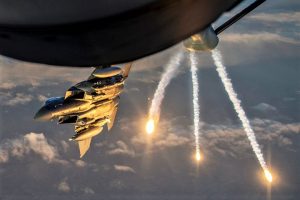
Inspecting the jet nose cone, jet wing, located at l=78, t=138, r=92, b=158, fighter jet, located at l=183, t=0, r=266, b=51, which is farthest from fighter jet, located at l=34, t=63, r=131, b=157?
fighter jet, located at l=183, t=0, r=266, b=51

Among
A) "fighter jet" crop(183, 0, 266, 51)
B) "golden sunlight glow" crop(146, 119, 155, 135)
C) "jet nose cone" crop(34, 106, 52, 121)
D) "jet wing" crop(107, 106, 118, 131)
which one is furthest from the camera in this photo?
"golden sunlight glow" crop(146, 119, 155, 135)

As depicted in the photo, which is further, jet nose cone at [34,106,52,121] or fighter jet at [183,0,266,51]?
jet nose cone at [34,106,52,121]

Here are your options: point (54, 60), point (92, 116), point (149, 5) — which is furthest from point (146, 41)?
point (92, 116)

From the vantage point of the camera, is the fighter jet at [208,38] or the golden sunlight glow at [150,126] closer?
the fighter jet at [208,38]

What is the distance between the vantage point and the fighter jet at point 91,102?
6719mm

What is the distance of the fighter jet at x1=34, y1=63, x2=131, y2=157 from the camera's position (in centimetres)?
672

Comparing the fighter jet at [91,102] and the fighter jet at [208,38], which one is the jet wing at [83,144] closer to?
the fighter jet at [91,102]

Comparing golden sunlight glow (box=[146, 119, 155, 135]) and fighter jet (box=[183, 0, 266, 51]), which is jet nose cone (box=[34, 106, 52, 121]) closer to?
fighter jet (box=[183, 0, 266, 51])

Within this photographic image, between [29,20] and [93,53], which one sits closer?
[29,20]

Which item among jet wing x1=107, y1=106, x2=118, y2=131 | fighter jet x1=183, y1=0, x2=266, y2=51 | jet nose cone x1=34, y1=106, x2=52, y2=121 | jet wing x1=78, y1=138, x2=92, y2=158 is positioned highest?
fighter jet x1=183, y1=0, x2=266, y2=51

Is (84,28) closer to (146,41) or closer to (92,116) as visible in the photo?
(146,41)

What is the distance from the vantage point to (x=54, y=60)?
332 centimetres

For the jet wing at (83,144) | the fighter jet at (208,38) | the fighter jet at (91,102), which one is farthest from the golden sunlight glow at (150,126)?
the fighter jet at (208,38)

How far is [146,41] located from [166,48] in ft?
0.87
